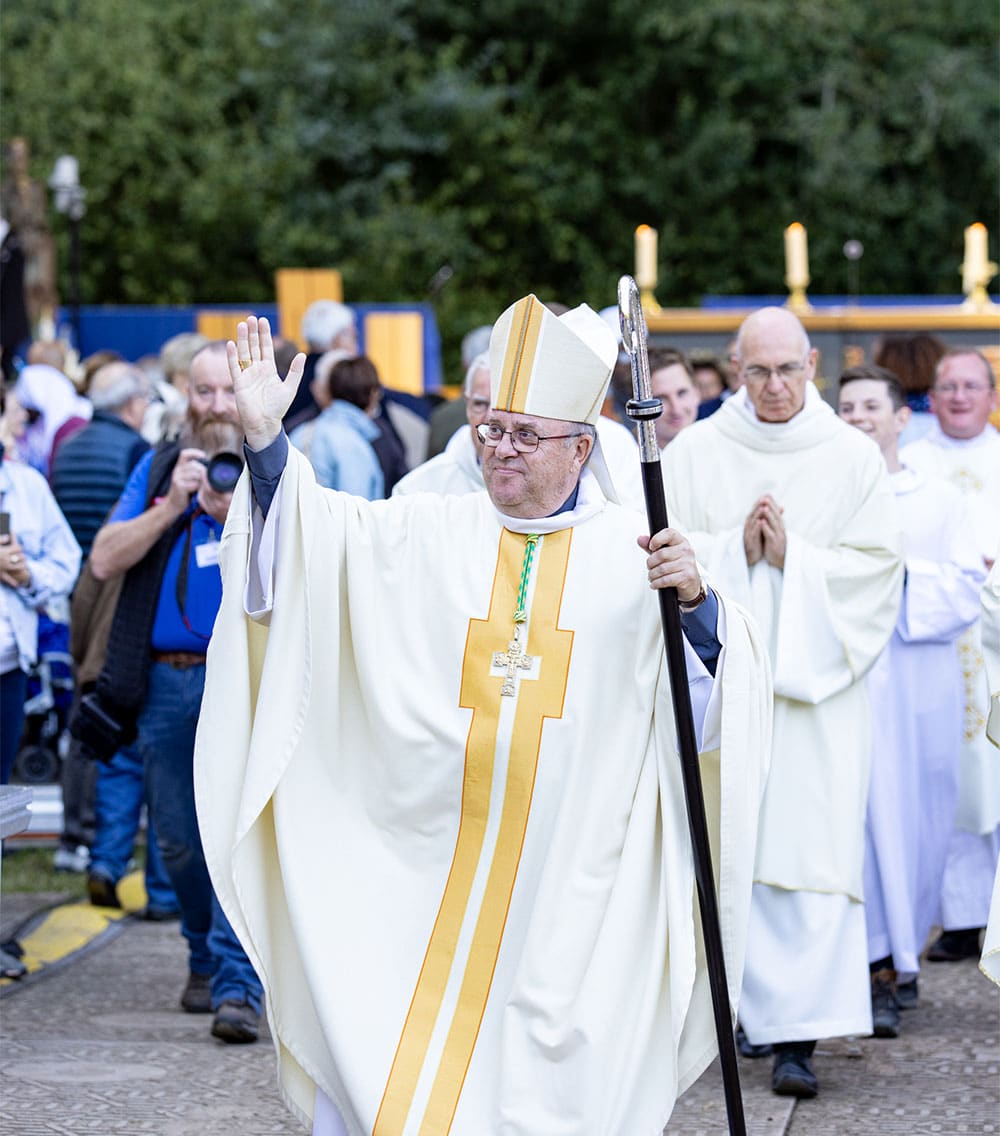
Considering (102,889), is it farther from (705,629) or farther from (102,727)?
(705,629)

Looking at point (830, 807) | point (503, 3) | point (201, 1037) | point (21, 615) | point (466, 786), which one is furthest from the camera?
point (503, 3)

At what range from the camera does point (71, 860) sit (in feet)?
28.6

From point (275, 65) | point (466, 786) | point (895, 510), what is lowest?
point (466, 786)

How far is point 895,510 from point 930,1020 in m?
1.68

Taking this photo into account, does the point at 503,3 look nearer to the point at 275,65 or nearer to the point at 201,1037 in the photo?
the point at 275,65

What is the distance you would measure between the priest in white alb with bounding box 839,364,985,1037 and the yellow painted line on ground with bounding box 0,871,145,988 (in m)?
2.91

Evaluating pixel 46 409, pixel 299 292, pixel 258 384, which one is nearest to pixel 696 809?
pixel 258 384

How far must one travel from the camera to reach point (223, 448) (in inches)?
241

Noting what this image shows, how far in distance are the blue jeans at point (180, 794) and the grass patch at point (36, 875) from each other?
6.63 feet

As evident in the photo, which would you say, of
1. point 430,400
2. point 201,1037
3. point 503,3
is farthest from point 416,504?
point 503,3

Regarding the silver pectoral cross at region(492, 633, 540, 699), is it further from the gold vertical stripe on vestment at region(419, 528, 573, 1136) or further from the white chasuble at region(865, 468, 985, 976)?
the white chasuble at region(865, 468, 985, 976)

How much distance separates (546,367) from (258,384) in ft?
2.11

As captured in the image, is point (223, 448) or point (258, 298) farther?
point (258, 298)

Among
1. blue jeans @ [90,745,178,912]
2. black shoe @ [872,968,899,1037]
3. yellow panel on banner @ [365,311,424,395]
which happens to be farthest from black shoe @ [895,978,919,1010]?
yellow panel on banner @ [365,311,424,395]
